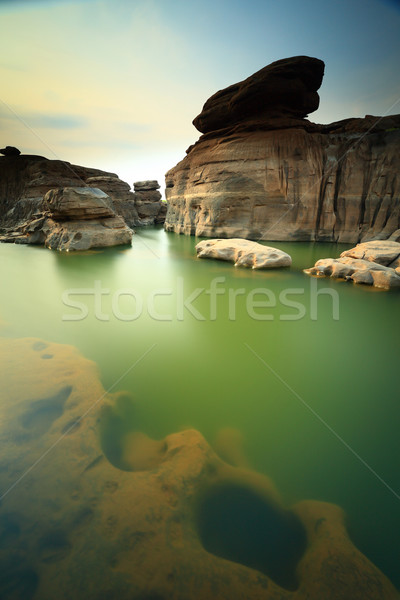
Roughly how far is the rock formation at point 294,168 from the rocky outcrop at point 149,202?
13.2 meters

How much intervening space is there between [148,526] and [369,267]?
663 centimetres

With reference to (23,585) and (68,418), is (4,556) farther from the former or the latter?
(68,418)

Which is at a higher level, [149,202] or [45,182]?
[45,182]

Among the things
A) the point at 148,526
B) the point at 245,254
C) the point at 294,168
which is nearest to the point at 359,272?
the point at 245,254

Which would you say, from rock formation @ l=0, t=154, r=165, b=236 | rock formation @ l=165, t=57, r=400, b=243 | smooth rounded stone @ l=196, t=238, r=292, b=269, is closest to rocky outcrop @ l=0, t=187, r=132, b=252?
smooth rounded stone @ l=196, t=238, r=292, b=269

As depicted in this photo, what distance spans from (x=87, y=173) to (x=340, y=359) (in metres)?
29.2

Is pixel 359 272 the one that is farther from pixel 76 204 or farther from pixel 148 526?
pixel 76 204

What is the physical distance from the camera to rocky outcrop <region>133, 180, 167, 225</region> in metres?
26.2

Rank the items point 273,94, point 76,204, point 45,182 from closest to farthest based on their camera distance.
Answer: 1. point 76,204
2. point 273,94
3. point 45,182

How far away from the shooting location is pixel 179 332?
3.41 m

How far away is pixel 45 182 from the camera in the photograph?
2095cm

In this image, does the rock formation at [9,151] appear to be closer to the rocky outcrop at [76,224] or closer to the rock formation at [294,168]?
the rocky outcrop at [76,224]

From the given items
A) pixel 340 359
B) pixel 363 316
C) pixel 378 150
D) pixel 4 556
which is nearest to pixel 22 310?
pixel 4 556

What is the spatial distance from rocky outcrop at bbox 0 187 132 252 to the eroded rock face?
10157 millimetres
